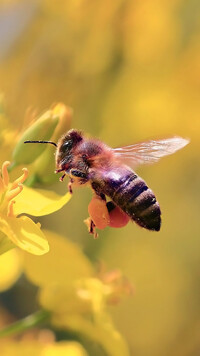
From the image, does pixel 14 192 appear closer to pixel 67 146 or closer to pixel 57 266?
pixel 67 146

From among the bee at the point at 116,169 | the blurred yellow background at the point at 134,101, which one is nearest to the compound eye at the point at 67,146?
the bee at the point at 116,169

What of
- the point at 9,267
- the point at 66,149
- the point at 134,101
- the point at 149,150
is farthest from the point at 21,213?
the point at 134,101

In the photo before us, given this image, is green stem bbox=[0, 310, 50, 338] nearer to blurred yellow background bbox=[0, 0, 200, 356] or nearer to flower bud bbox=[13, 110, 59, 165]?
flower bud bbox=[13, 110, 59, 165]

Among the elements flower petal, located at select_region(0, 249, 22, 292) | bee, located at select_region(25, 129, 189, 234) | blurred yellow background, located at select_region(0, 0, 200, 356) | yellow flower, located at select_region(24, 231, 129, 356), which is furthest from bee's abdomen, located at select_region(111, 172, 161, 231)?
blurred yellow background, located at select_region(0, 0, 200, 356)

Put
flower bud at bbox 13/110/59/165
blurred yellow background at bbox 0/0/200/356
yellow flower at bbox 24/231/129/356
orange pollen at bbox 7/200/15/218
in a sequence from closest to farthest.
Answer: orange pollen at bbox 7/200/15/218 < flower bud at bbox 13/110/59/165 < yellow flower at bbox 24/231/129/356 < blurred yellow background at bbox 0/0/200/356

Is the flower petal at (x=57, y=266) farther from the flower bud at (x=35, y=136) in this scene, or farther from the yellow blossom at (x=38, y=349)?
the flower bud at (x=35, y=136)

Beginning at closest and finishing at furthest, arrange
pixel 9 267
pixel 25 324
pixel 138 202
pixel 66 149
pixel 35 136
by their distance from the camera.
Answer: pixel 138 202, pixel 66 149, pixel 35 136, pixel 25 324, pixel 9 267

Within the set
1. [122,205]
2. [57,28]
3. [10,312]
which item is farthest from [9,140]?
[10,312]
